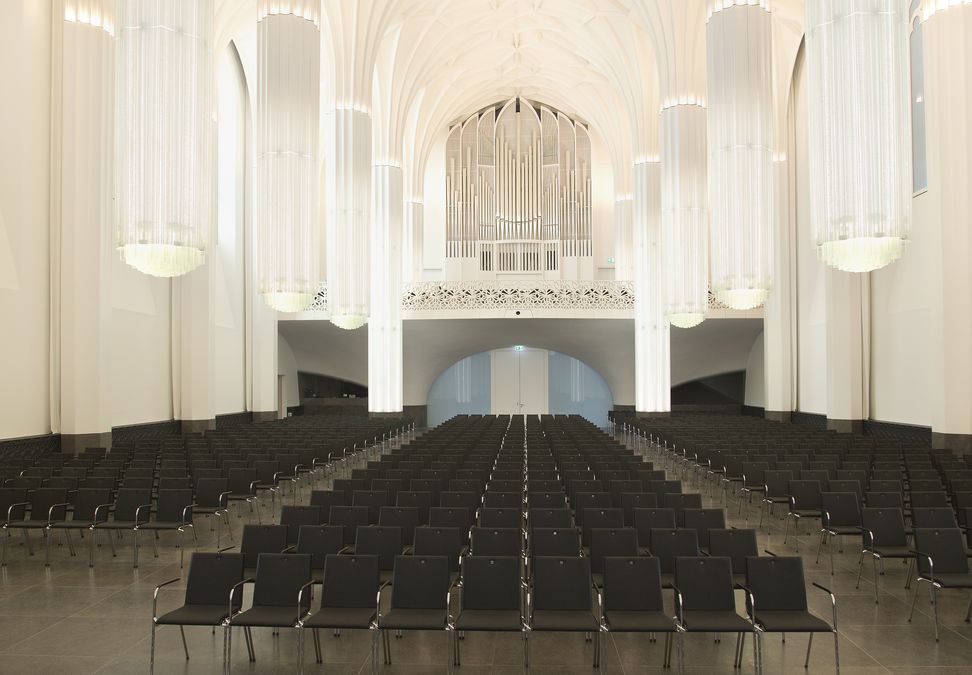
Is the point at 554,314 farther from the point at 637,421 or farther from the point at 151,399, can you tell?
the point at 151,399

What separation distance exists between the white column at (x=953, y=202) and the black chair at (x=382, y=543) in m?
11.2

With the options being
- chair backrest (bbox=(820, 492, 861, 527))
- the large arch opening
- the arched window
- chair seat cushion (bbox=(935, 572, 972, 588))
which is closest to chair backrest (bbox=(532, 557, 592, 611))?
chair seat cushion (bbox=(935, 572, 972, 588))

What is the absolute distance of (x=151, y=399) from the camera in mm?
19391

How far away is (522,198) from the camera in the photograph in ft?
117

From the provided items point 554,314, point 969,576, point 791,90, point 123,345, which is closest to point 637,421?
point 554,314

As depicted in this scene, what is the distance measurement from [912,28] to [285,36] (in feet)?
43.1

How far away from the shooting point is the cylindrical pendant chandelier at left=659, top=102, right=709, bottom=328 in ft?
63.6

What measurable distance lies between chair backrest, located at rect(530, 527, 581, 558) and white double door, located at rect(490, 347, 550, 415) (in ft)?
97.0

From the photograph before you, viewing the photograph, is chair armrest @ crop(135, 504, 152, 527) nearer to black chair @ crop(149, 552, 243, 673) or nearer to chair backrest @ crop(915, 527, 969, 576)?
black chair @ crop(149, 552, 243, 673)

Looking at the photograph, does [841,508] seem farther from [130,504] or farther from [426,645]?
[130,504]

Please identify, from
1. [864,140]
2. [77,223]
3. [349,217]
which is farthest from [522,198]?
[864,140]

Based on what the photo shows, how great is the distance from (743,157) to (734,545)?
10.4m

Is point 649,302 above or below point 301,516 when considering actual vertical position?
above

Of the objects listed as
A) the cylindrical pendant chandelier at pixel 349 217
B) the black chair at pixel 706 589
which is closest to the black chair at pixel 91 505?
the black chair at pixel 706 589
